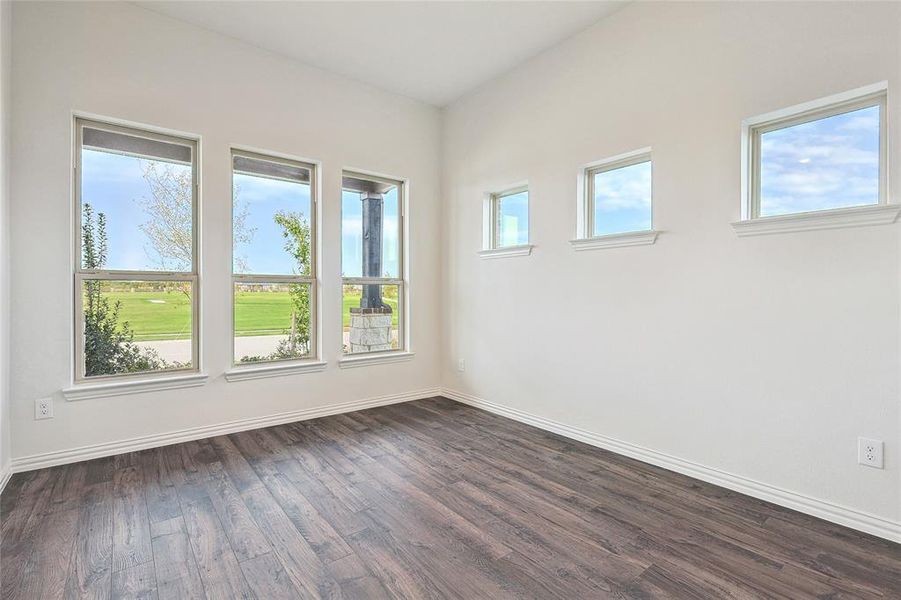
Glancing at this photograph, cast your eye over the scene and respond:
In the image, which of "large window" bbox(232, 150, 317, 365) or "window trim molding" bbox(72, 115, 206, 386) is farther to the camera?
"large window" bbox(232, 150, 317, 365)

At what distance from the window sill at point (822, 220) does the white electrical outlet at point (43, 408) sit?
4.37 m

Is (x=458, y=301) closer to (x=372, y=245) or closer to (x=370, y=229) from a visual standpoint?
(x=372, y=245)

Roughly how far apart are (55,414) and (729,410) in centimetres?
422

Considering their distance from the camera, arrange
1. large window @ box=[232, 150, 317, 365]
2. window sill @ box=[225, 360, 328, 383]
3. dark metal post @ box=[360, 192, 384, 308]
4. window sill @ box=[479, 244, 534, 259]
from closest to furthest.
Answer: window sill @ box=[225, 360, 328, 383] < large window @ box=[232, 150, 317, 365] < window sill @ box=[479, 244, 534, 259] < dark metal post @ box=[360, 192, 384, 308]

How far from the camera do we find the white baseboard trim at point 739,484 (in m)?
2.06

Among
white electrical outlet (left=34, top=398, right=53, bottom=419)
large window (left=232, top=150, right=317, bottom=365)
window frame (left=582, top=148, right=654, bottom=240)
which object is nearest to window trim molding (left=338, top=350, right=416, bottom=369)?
large window (left=232, top=150, right=317, bottom=365)

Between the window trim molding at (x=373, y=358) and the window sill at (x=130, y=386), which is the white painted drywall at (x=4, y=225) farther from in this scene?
the window trim molding at (x=373, y=358)

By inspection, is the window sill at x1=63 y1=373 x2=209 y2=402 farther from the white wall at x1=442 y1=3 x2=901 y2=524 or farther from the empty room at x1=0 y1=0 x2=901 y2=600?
the white wall at x1=442 y1=3 x2=901 y2=524

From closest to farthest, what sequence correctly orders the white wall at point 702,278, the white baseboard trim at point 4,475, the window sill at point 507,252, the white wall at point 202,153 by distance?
the white wall at point 702,278 < the white baseboard trim at point 4,475 < the white wall at point 202,153 < the window sill at point 507,252

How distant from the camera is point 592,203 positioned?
11.2 ft

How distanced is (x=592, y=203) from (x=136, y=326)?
3.56 m

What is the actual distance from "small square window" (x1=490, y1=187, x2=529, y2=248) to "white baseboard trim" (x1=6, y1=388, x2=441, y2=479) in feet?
6.16

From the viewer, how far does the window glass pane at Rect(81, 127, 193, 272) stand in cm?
304

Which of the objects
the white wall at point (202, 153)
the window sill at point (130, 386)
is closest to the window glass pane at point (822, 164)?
the white wall at point (202, 153)
